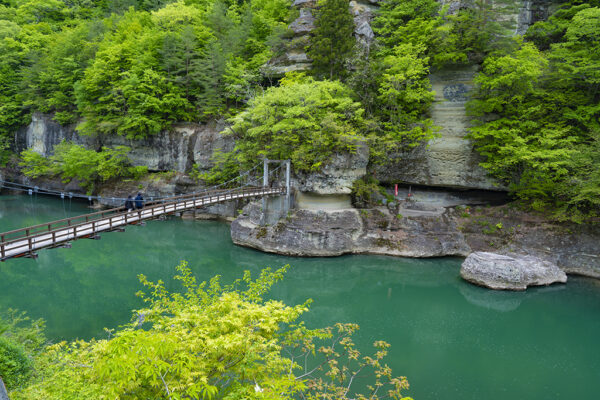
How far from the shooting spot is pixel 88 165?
913 inches

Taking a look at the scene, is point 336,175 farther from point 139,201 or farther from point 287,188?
point 139,201

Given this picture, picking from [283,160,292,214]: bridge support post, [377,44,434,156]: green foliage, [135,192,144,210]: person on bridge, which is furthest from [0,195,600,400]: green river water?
[377,44,434,156]: green foliage

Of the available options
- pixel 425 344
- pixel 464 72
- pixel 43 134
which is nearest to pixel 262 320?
pixel 425 344

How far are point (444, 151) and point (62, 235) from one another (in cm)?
1701

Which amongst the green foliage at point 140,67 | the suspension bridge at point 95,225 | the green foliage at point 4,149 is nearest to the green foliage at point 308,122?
the suspension bridge at point 95,225

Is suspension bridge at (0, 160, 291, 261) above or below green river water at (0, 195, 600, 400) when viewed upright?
above

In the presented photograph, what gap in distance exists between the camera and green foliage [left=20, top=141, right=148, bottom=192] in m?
22.5

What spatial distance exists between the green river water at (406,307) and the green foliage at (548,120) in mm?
4082

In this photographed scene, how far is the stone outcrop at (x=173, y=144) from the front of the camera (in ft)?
72.2

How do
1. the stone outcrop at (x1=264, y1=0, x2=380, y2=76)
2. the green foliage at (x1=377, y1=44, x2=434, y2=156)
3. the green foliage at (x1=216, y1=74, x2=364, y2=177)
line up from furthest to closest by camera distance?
the stone outcrop at (x1=264, y1=0, x2=380, y2=76)
the green foliage at (x1=377, y1=44, x2=434, y2=156)
the green foliage at (x1=216, y1=74, x2=364, y2=177)

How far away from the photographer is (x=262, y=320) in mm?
3674

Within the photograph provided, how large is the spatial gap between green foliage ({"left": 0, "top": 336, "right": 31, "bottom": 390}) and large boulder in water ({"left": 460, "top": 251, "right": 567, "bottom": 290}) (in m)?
13.5

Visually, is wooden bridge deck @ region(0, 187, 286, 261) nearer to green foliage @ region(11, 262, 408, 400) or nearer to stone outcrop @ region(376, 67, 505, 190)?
green foliage @ region(11, 262, 408, 400)

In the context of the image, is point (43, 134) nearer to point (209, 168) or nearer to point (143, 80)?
point (143, 80)
